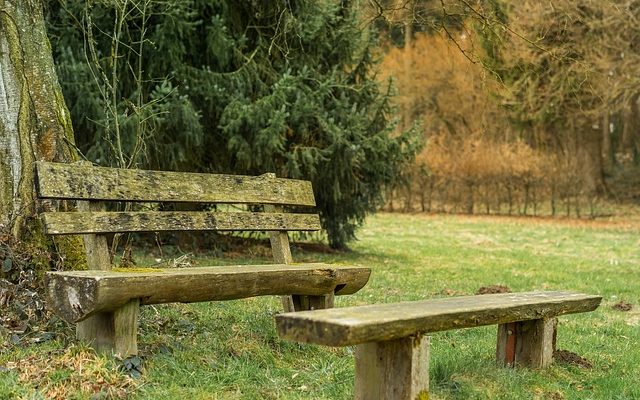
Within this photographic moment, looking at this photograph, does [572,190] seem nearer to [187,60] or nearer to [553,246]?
[553,246]

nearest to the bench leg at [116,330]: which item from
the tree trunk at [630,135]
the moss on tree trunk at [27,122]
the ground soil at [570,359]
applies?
the moss on tree trunk at [27,122]

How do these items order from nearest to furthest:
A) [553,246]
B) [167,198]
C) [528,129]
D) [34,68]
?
[167,198]
[34,68]
[553,246]
[528,129]

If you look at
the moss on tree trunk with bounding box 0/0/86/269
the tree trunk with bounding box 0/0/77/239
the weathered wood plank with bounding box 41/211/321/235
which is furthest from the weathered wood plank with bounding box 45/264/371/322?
the tree trunk with bounding box 0/0/77/239

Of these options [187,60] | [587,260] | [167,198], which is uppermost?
[187,60]

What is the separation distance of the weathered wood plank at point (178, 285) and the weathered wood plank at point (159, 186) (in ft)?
1.72

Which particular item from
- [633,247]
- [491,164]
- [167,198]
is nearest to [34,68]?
[167,198]

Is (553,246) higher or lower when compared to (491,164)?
lower

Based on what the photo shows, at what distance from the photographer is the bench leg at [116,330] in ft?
13.8

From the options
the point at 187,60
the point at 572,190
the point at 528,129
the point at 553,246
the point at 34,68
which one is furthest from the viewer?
the point at 528,129

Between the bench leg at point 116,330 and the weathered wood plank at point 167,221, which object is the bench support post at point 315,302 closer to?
the weathered wood plank at point 167,221

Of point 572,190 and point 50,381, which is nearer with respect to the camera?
point 50,381

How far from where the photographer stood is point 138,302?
4.24m

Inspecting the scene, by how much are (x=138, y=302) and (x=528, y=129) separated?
26.7 meters

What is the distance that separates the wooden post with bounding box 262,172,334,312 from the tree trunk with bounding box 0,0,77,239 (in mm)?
1542
